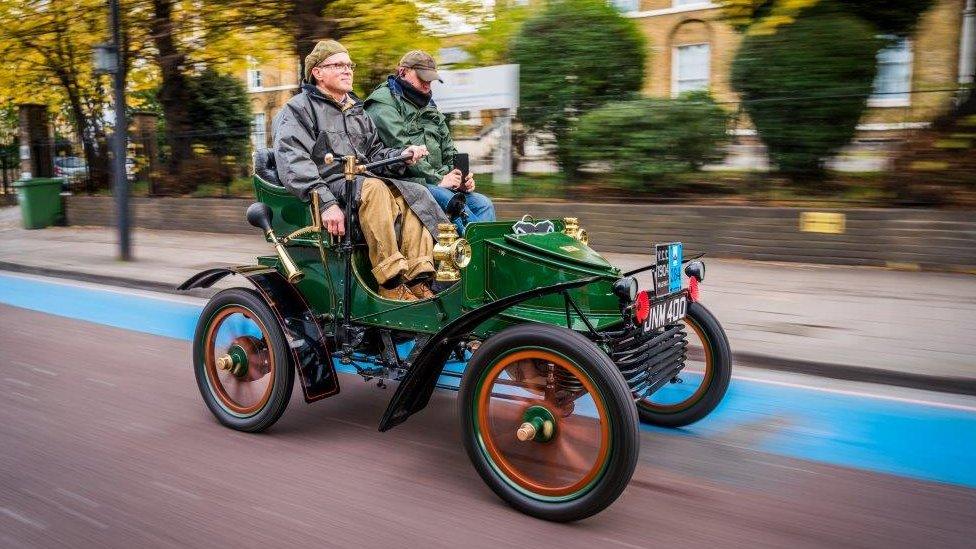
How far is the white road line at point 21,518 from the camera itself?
289cm

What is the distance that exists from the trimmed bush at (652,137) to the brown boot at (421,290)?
6.18 meters

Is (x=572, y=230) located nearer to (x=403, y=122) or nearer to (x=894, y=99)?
(x=403, y=122)

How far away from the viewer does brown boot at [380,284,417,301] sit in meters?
3.79

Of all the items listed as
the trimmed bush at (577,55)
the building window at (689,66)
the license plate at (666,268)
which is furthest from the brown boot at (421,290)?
the building window at (689,66)

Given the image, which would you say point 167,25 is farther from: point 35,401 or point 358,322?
point 358,322

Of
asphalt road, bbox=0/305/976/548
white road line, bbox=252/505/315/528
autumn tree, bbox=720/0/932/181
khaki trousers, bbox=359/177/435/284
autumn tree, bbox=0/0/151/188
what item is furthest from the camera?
autumn tree, bbox=0/0/151/188

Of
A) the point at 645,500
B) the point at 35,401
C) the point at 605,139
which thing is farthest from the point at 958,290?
the point at 35,401

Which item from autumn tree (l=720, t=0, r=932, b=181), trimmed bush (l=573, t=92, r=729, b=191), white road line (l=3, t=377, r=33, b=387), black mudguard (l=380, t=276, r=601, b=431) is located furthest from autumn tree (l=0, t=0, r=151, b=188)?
black mudguard (l=380, t=276, r=601, b=431)

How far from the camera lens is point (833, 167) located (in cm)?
859

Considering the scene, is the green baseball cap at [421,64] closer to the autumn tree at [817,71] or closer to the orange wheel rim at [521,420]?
the orange wheel rim at [521,420]

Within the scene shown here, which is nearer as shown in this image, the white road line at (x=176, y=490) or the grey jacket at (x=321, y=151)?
the white road line at (x=176, y=490)

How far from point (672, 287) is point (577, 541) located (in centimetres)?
115

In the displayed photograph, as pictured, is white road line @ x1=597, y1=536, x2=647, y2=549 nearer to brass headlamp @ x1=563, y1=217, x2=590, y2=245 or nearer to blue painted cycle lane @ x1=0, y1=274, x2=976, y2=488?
blue painted cycle lane @ x1=0, y1=274, x2=976, y2=488

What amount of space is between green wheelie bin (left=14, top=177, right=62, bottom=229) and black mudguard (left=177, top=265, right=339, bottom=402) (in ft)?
45.5
